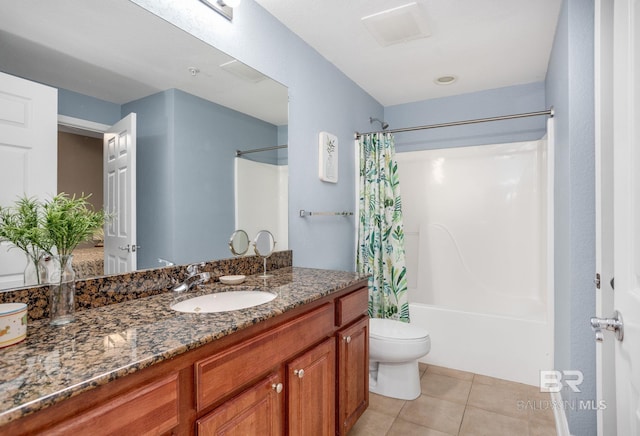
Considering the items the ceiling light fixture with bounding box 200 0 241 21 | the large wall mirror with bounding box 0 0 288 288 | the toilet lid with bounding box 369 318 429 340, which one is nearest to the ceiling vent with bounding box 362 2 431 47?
the large wall mirror with bounding box 0 0 288 288

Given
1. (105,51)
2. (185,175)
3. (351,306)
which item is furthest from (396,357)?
(105,51)

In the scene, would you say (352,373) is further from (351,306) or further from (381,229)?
(381,229)

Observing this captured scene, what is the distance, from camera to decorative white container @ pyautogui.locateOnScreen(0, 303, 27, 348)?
2.57 ft

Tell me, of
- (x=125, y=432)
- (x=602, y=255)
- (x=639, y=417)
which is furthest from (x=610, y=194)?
(x=125, y=432)

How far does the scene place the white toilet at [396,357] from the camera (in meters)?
2.13

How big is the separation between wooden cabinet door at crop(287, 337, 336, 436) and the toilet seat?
0.71 metres

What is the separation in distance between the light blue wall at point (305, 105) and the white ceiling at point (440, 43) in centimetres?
11

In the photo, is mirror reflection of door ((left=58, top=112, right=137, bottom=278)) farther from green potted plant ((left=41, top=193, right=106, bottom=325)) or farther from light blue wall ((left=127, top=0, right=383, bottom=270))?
light blue wall ((left=127, top=0, right=383, bottom=270))

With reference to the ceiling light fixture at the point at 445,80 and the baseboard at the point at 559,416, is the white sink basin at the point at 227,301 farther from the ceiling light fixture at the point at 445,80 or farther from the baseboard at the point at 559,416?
the ceiling light fixture at the point at 445,80

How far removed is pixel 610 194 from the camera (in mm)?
1032

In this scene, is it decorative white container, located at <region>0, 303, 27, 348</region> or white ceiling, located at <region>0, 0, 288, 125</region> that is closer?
decorative white container, located at <region>0, 303, 27, 348</region>

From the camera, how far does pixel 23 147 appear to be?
1023 mm

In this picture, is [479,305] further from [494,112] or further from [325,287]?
[325,287]

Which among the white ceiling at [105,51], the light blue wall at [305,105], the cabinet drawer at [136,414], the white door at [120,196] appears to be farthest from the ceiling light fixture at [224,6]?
the cabinet drawer at [136,414]
